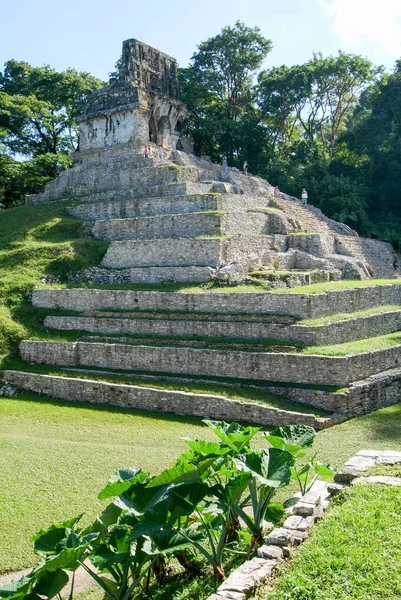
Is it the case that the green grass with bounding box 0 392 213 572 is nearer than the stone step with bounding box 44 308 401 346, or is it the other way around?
the green grass with bounding box 0 392 213 572

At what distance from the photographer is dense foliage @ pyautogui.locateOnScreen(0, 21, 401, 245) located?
111 feet

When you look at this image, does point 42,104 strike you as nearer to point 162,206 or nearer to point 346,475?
point 162,206

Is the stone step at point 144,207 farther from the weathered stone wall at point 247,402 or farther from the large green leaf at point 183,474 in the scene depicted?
the large green leaf at point 183,474

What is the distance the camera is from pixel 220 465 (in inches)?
290

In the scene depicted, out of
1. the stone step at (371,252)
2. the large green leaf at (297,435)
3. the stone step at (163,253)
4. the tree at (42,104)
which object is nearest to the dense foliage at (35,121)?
the tree at (42,104)

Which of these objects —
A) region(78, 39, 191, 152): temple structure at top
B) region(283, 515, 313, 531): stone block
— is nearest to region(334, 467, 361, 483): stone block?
region(283, 515, 313, 531): stone block

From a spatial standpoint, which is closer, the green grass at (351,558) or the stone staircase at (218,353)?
the green grass at (351,558)

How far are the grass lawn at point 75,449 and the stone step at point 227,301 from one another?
427 centimetres

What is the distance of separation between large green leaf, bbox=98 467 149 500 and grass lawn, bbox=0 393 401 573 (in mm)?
2212

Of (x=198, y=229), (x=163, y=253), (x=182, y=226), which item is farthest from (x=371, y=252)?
(x=163, y=253)

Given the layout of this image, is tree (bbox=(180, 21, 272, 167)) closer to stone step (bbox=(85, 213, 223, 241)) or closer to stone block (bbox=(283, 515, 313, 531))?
stone step (bbox=(85, 213, 223, 241))

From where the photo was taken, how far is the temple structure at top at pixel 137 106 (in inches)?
1184

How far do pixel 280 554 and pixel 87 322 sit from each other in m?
13.7

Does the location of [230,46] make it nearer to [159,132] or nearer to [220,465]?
[159,132]
